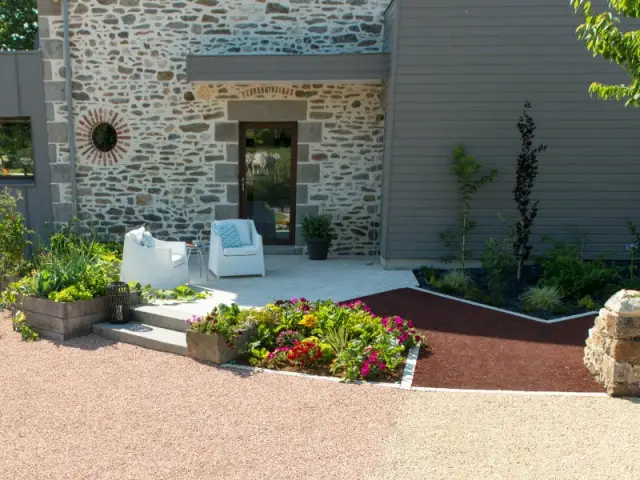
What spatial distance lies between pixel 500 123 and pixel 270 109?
3596 mm

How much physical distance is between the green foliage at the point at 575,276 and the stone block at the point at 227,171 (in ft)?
16.4

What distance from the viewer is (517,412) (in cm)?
380

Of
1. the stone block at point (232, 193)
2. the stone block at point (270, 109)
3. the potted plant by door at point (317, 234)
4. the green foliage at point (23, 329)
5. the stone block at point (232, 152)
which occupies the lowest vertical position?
the green foliage at point (23, 329)

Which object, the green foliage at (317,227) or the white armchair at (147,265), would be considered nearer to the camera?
the white armchair at (147,265)

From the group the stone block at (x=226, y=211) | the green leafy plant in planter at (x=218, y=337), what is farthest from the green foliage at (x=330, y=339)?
the stone block at (x=226, y=211)

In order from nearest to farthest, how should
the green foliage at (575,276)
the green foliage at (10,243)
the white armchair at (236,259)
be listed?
the green foliage at (575,276) → the green foliage at (10,243) → the white armchair at (236,259)

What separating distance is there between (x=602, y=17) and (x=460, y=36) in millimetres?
3886

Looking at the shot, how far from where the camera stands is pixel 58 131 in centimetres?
895

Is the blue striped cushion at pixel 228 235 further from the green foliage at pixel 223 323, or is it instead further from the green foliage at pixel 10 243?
the green foliage at pixel 10 243

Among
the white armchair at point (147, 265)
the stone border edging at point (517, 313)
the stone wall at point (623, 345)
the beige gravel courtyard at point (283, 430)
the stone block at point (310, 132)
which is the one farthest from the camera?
the stone block at point (310, 132)

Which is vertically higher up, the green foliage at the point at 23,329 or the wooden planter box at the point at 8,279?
the wooden planter box at the point at 8,279

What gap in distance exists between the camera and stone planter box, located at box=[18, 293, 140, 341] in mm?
5359

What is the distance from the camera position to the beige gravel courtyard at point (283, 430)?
3139mm

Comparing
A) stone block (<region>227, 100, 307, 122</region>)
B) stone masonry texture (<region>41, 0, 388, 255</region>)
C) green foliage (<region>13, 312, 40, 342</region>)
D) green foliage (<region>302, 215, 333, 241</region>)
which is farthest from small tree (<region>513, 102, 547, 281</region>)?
green foliage (<region>13, 312, 40, 342</region>)
